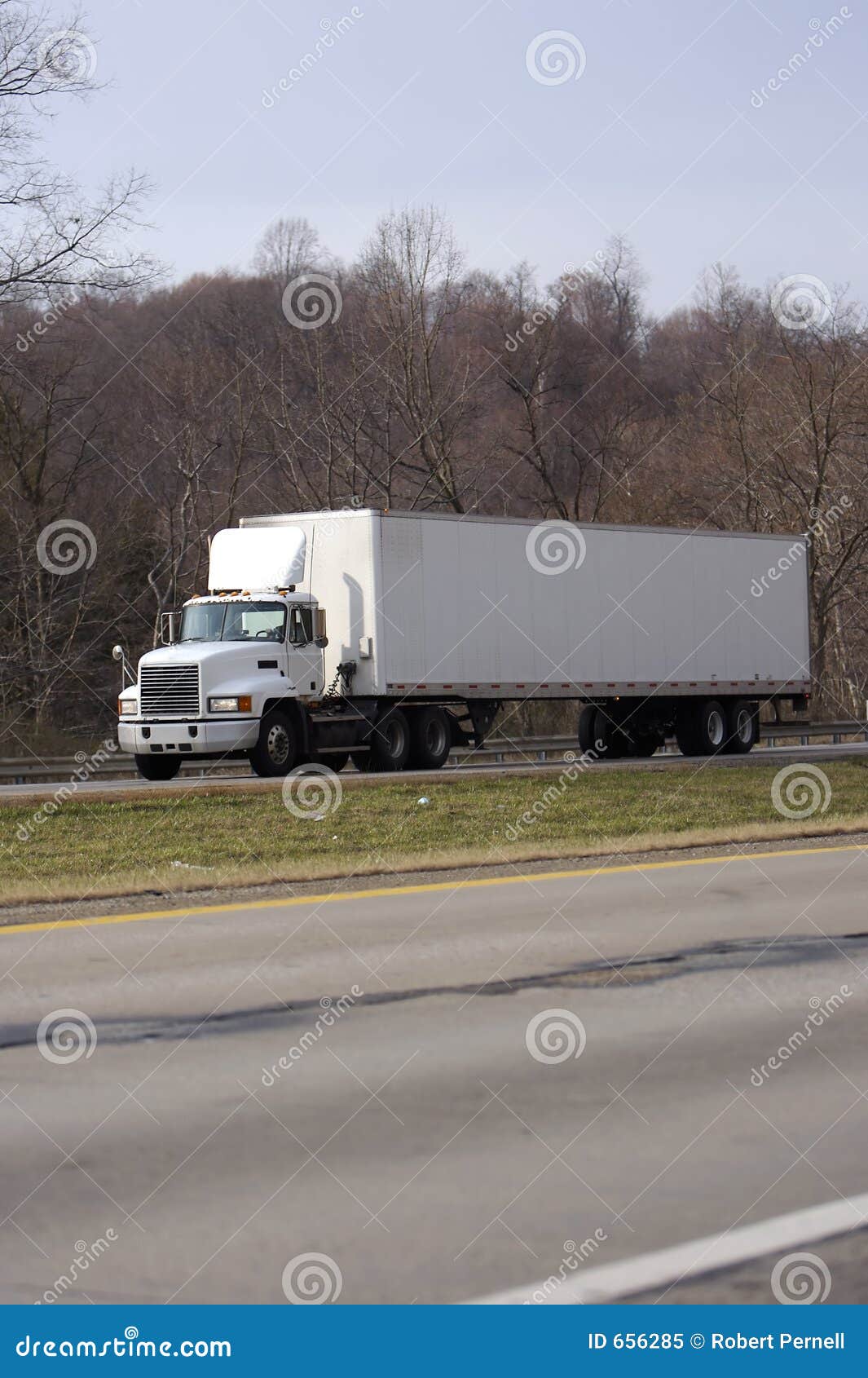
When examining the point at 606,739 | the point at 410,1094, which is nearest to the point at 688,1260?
the point at 410,1094

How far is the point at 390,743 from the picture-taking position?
2775cm

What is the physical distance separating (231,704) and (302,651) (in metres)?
1.86

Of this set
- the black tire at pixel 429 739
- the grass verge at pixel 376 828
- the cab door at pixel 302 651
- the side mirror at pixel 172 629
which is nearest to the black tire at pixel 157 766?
the side mirror at pixel 172 629

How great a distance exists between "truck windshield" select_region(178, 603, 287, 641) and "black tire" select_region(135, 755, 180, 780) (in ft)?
6.62

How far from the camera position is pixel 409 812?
2019 centimetres

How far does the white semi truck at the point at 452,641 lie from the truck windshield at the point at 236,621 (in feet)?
0.10

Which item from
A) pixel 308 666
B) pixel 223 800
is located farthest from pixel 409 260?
pixel 223 800

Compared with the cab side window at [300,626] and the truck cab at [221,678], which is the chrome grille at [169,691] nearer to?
the truck cab at [221,678]

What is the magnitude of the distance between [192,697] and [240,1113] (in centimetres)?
1868

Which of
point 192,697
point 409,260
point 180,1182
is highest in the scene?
point 409,260

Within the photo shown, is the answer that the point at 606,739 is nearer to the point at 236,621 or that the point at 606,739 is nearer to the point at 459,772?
the point at 459,772

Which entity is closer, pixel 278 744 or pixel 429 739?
pixel 278 744

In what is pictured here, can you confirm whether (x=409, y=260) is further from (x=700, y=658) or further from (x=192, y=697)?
(x=192, y=697)

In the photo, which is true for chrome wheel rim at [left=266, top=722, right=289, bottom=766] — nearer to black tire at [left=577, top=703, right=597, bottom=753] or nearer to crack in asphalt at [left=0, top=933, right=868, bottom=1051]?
black tire at [left=577, top=703, right=597, bottom=753]
